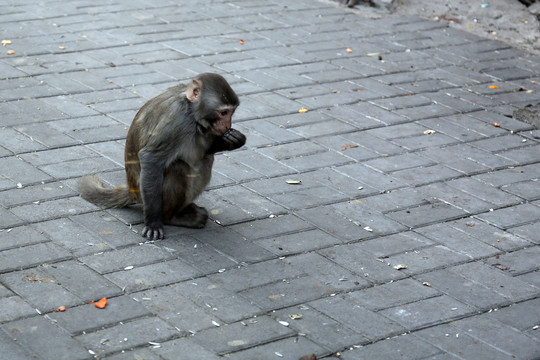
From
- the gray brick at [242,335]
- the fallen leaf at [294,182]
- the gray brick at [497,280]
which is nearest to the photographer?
the gray brick at [242,335]

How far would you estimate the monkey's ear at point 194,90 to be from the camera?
5656 millimetres

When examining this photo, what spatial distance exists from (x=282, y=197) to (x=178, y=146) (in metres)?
1.21


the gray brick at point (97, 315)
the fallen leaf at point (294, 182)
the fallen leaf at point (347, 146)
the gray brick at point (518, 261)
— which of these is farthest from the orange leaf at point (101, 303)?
the fallen leaf at point (347, 146)

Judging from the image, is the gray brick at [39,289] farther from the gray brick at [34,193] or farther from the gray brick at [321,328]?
the gray brick at [321,328]

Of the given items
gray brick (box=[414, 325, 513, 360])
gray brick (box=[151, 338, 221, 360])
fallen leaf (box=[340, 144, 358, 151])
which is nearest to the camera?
gray brick (box=[151, 338, 221, 360])

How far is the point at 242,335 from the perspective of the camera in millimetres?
4832

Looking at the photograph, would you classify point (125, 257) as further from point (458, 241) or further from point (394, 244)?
point (458, 241)

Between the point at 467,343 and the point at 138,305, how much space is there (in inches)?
75.5

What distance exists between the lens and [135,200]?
6102 mm

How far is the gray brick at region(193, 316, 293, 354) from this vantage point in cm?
471

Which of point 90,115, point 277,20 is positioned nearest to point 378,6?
point 277,20

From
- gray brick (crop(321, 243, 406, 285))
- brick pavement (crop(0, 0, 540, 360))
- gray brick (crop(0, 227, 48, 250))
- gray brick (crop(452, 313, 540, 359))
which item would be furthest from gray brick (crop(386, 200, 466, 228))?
gray brick (crop(0, 227, 48, 250))

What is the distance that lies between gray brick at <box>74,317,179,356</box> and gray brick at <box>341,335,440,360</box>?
1015 millimetres

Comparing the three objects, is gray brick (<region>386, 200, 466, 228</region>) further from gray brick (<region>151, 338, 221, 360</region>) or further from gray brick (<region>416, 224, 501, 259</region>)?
gray brick (<region>151, 338, 221, 360</region>)
